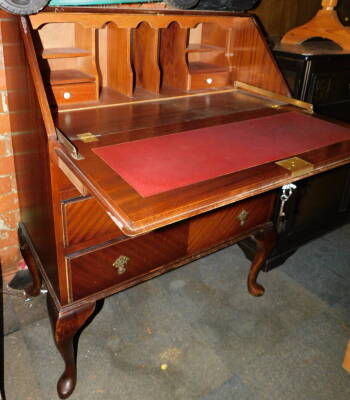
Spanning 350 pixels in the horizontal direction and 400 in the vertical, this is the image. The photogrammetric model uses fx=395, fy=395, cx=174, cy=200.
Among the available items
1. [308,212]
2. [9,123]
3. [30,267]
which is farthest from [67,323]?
[308,212]

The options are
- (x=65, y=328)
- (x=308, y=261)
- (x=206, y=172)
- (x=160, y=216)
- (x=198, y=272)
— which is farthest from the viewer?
(x=308, y=261)

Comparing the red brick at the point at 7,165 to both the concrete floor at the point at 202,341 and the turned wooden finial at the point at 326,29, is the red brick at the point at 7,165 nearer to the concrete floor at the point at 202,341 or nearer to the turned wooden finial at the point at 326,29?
the concrete floor at the point at 202,341

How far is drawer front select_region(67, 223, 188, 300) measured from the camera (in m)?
1.34

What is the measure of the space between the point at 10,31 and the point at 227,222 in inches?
41.7

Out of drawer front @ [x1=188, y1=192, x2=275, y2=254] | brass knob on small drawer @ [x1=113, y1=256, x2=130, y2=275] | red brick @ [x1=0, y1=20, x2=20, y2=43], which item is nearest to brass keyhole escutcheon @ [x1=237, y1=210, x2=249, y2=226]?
drawer front @ [x1=188, y1=192, x2=275, y2=254]

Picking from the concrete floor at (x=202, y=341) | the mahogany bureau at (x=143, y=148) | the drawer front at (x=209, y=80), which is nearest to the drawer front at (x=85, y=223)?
the mahogany bureau at (x=143, y=148)

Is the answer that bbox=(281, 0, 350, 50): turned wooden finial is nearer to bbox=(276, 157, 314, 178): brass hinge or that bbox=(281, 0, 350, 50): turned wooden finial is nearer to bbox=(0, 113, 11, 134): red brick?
bbox=(276, 157, 314, 178): brass hinge

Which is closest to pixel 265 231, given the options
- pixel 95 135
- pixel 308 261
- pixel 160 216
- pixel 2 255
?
pixel 308 261

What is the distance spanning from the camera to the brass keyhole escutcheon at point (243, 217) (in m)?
1.68

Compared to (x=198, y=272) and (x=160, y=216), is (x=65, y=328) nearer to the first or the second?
(x=160, y=216)

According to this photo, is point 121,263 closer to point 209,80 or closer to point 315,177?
point 209,80

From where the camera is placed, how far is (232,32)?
1.83 metres

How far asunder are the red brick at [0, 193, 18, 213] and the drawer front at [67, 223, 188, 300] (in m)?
0.77

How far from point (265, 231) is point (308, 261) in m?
0.82
